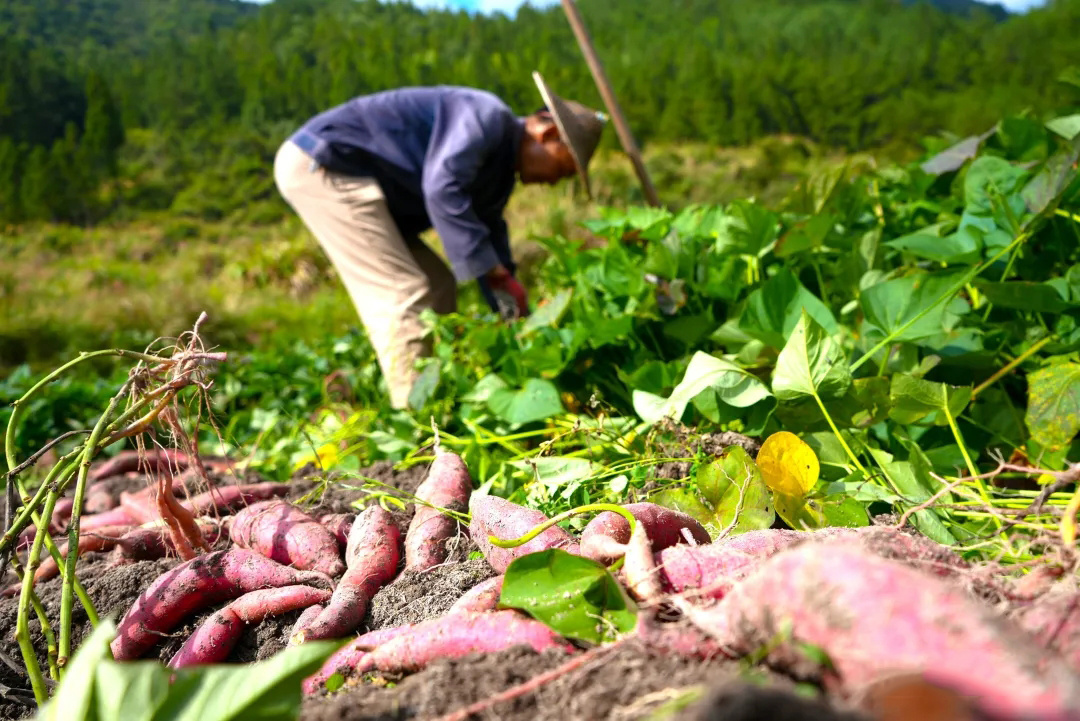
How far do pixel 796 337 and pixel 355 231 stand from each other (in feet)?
7.38

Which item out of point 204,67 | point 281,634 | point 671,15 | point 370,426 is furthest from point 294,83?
point 281,634

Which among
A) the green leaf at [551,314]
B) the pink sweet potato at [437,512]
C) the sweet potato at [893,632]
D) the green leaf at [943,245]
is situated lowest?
the pink sweet potato at [437,512]

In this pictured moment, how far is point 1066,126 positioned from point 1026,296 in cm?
63

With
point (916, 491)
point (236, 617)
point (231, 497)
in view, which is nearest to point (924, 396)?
point (916, 491)

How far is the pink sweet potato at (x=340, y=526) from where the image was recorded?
137cm

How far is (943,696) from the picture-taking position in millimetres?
400

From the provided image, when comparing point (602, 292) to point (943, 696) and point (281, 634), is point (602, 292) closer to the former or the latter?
point (281, 634)

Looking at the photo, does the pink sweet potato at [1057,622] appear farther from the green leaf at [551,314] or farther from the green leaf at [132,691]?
the green leaf at [551,314]

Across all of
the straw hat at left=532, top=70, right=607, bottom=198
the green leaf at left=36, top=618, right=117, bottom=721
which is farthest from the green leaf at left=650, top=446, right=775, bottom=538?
the straw hat at left=532, top=70, right=607, bottom=198

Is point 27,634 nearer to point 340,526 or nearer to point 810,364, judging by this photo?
point 340,526

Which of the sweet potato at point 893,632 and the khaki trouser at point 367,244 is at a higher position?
the khaki trouser at point 367,244

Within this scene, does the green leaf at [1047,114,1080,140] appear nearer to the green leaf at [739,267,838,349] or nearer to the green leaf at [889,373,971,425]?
the green leaf at [739,267,838,349]

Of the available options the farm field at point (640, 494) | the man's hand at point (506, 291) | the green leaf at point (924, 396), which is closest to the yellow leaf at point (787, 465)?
the farm field at point (640, 494)

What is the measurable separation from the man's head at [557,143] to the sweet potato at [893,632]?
2602 millimetres
